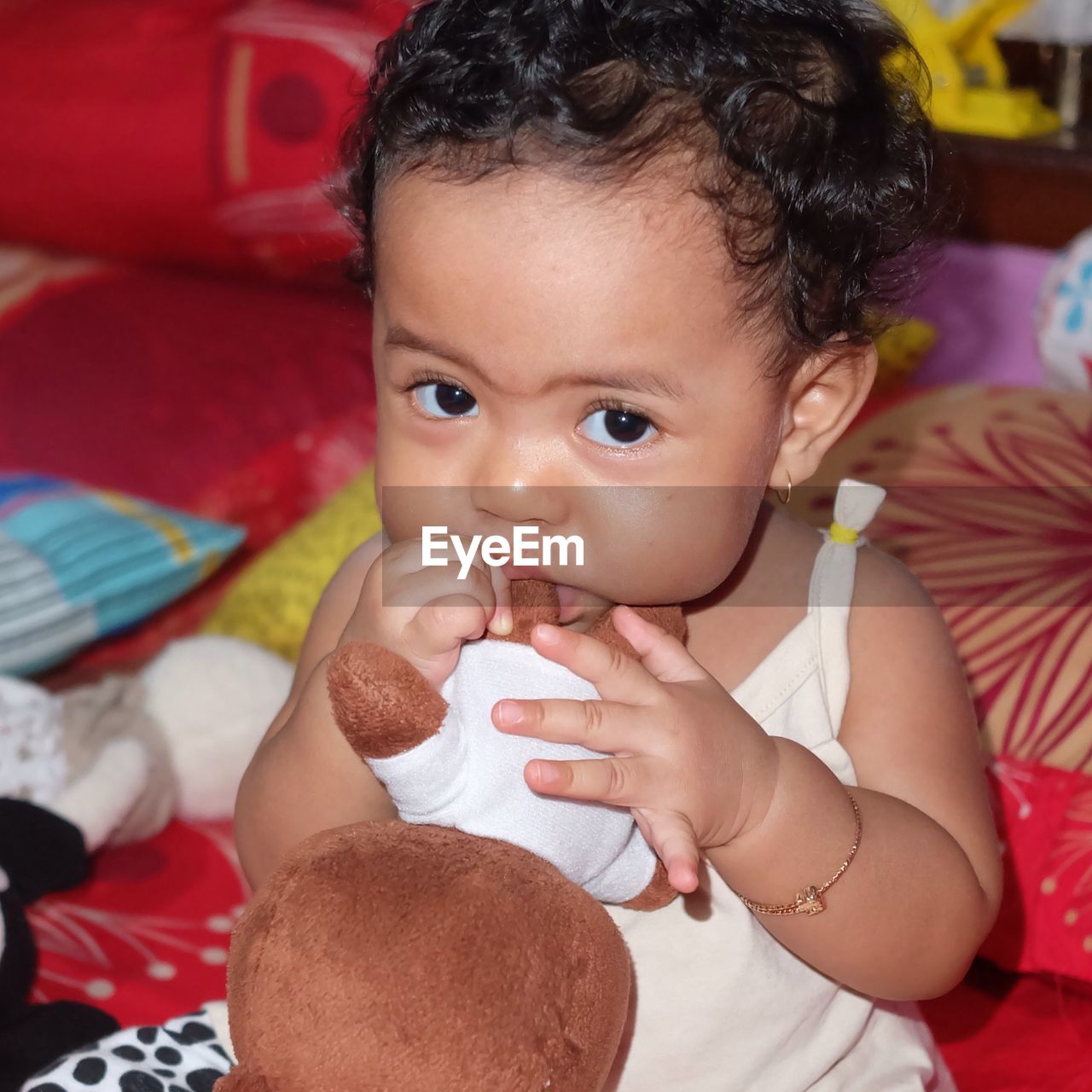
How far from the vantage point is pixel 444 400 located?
0.83m

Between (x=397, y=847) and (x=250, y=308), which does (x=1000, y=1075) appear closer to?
(x=397, y=847)

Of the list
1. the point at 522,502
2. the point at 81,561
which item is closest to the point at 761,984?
the point at 522,502

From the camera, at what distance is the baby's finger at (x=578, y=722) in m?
0.68

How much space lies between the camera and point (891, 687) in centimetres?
95

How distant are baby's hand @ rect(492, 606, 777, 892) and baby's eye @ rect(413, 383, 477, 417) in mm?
153

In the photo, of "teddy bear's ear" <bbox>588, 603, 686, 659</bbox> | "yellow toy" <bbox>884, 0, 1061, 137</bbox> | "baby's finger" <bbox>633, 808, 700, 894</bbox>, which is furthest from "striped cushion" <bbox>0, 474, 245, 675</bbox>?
"yellow toy" <bbox>884, 0, 1061, 137</bbox>

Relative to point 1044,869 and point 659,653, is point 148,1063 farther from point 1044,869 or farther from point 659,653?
point 1044,869

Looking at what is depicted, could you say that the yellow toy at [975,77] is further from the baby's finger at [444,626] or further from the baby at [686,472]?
the baby's finger at [444,626]

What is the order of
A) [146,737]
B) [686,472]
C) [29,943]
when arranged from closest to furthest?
[686,472] → [29,943] → [146,737]

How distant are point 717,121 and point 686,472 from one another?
20 cm

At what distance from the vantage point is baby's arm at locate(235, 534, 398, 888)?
90 cm

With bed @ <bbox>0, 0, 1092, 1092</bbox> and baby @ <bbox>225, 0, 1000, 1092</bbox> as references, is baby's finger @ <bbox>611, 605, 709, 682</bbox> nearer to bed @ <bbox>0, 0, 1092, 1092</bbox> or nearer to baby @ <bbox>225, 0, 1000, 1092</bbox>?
baby @ <bbox>225, 0, 1000, 1092</bbox>

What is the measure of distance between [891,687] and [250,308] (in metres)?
1.20

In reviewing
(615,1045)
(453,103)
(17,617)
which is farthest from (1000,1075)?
(17,617)
